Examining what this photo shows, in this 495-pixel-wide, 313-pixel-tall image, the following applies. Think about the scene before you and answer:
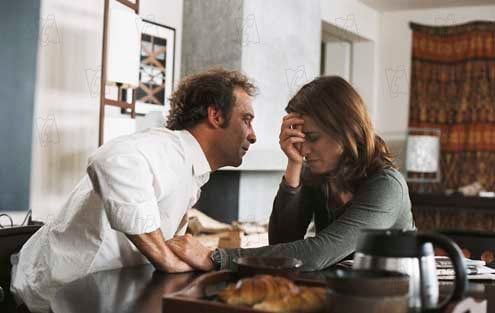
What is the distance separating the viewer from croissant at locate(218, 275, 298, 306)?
926mm

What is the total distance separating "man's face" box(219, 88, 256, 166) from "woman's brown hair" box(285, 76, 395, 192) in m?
0.31

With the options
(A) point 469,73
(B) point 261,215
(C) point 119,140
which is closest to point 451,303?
(C) point 119,140

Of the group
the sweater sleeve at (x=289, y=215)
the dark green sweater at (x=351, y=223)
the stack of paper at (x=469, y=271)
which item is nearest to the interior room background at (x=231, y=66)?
the sweater sleeve at (x=289, y=215)

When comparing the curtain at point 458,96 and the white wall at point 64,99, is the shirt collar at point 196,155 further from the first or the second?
the curtain at point 458,96

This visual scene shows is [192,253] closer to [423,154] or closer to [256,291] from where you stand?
[256,291]

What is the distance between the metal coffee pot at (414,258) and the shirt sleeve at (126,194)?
693mm

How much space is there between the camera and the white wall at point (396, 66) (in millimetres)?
6801

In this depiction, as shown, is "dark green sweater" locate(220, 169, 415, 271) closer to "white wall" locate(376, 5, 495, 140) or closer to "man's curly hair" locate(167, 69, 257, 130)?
"man's curly hair" locate(167, 69, 257, 130)

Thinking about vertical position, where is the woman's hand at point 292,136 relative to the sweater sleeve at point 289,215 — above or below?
above

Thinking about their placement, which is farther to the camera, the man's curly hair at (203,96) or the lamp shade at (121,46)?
the lamp shade at (121,46)

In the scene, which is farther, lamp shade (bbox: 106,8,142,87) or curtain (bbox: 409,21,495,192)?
curtain (bbox: 409,21,495,192)

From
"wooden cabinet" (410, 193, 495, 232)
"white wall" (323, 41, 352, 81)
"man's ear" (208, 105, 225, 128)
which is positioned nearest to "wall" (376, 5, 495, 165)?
"white wall" (323, 41, 352, 81)

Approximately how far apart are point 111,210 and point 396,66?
5.71 meters

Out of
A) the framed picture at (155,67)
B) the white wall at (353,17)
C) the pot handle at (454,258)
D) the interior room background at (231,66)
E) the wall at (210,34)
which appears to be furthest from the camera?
the white wall at (353,17)
